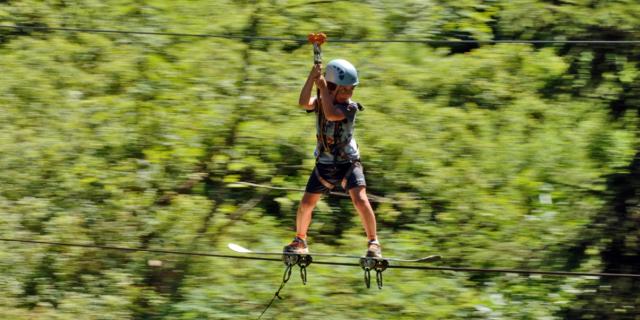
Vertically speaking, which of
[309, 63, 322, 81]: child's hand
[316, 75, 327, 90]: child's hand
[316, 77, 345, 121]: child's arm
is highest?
[309, 63, 322, 81]: child's hand

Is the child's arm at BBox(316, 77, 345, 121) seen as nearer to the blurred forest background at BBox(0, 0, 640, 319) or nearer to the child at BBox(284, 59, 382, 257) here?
the child at BBox(284, 59, 382, 257)

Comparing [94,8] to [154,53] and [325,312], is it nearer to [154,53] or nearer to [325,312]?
[154,53]

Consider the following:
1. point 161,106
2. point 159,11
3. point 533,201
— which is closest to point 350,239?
point 533,201

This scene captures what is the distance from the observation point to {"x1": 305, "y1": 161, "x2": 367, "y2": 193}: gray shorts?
247 inches

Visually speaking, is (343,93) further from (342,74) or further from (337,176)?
(337,176)

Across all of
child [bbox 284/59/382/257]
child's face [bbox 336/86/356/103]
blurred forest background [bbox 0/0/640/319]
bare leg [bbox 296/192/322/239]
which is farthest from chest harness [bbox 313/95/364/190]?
blurred forest background [bbox 0/0/640/319]

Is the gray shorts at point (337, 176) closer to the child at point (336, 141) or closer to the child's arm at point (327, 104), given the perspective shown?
the child at point (336, 141)

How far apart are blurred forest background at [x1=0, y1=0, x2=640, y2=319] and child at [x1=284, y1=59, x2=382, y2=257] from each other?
270 centimetres

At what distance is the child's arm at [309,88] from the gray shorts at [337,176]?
0.42m

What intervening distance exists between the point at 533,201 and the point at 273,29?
3.48 m

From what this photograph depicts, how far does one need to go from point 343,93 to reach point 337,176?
0.57 meters

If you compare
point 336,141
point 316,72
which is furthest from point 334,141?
point 316,72

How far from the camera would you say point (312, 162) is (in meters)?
10.0

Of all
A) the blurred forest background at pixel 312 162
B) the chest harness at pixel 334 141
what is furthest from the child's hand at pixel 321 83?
the blurred forest background at pixel 312 162
